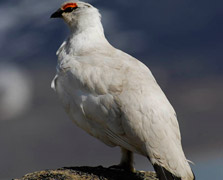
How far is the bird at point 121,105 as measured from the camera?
22.2 ft

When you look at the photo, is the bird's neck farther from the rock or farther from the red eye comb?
the rock

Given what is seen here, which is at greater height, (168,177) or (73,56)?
(73,56)

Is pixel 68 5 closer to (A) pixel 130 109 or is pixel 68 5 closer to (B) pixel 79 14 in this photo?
(B) pixel 79 14

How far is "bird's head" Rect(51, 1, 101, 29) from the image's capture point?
8.52 metres

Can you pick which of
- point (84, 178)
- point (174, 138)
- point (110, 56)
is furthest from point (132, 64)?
point (84, 178)

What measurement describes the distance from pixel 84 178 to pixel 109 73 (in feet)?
5.29

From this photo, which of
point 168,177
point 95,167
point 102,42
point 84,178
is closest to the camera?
point 168,177

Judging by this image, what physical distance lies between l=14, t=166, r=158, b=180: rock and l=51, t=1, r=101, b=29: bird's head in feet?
8.41

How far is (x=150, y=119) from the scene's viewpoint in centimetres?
683

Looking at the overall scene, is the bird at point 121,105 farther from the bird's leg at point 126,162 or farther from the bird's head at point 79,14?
the bird's head at point 79,14

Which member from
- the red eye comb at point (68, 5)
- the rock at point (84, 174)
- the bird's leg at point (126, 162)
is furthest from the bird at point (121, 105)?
the red eye comb at point (68, 5)

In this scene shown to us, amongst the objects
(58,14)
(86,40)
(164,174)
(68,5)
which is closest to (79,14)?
(68,5)

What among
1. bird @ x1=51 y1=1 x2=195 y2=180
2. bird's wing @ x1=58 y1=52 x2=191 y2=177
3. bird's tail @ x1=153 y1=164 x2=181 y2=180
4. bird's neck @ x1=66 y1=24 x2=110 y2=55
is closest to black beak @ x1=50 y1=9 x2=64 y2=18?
bird's neck @ x1=66 y1=24 x2=110 y2=55

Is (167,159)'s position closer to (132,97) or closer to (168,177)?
(168,177)
